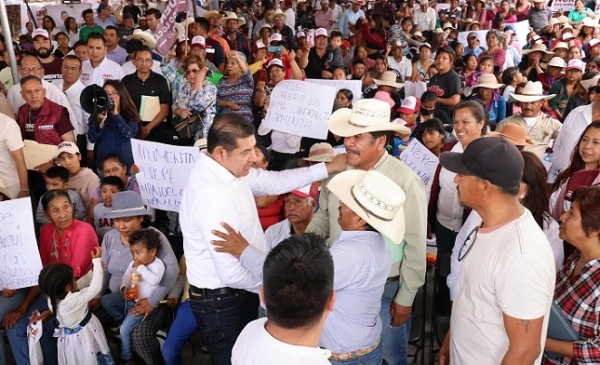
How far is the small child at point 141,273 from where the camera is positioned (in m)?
3.71

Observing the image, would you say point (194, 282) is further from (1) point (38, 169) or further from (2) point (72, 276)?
(1) point (38, 169)

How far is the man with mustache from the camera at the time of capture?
7009 millimetres

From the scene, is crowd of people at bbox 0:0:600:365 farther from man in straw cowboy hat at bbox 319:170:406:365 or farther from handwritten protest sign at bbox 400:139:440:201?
handwritten protest sign at bbox 400:139:440:201

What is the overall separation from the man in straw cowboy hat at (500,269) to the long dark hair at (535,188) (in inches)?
29.4

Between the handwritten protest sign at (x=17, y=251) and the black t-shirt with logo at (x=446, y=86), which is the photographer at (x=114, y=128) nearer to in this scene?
the handwritten protest sign at (x=17, y=251)

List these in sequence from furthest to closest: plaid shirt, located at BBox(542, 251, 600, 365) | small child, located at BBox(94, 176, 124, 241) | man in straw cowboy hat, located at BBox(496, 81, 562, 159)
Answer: man in straw cowboy hat, located at BBox(496, 81, 562, 159) < small child, located at BBox(94, 176, 124, 241) < plaid shirt, located at BBox(542, 251, 600, 365)

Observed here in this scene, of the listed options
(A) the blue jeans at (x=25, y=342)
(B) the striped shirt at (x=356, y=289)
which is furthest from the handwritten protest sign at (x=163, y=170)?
(B) the striped shirt at (x=356, y=289)

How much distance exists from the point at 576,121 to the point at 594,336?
2.74m

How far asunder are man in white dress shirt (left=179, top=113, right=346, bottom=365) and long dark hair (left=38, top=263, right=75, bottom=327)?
105cm

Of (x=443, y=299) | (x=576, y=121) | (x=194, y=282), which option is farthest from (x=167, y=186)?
(x=576, y=121)

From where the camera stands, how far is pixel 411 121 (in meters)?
6.11

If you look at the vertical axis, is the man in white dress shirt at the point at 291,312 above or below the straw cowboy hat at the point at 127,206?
above

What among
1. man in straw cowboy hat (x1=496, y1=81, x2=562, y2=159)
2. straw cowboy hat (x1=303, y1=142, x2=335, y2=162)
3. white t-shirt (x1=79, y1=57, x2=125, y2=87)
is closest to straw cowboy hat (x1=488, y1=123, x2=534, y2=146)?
man in straw cowboy hat (x1=496, y1=81, x2=562, y2=159)

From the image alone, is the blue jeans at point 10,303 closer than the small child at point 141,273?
No
